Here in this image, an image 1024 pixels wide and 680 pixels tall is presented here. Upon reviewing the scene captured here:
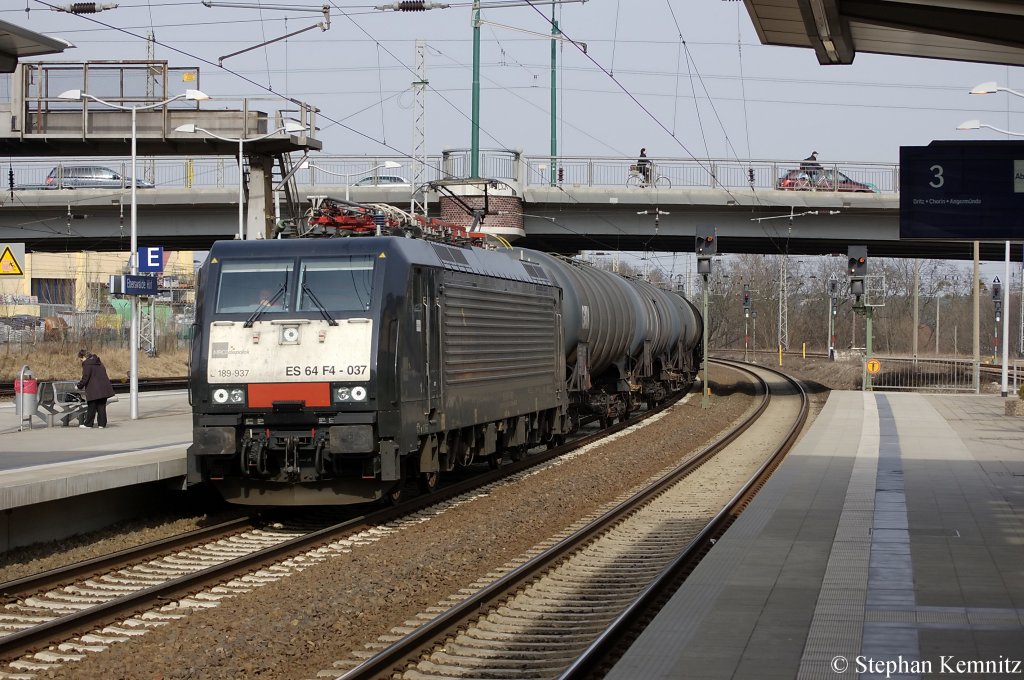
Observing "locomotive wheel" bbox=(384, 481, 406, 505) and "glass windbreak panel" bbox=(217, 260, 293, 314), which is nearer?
"glass windbreak panel" bbox=(217, 260, 293, 314)

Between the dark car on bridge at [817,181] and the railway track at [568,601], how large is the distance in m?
21.8

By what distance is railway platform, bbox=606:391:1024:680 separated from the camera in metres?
7.27

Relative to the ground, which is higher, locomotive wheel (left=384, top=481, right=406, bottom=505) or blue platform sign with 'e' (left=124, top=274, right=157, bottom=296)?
blue platform sign with 'e' (left=124, top=274, right=157, bottom=296)

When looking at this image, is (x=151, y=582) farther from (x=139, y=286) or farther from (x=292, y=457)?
(x=139, y=286)

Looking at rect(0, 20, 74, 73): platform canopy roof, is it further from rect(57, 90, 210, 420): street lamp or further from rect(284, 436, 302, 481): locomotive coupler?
rect(57, 90, 210, 420): street lamp

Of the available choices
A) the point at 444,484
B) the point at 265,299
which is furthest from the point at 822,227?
the point at 265,299

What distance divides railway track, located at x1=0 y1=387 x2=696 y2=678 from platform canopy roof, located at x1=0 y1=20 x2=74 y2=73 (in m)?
4.47

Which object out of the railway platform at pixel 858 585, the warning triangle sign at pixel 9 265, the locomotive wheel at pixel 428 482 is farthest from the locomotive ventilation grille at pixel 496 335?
the warning triangle sign at pixel 9 265

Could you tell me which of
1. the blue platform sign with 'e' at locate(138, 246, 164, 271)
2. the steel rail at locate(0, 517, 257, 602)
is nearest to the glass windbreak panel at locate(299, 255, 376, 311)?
the steel rail at locate(0, 517, 257, 602)

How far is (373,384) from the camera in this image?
1290 centimetres

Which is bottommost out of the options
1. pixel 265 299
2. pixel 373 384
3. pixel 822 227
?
pixel 373 384

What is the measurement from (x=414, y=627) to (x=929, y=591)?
4.01 m

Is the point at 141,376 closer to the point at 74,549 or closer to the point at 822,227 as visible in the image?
the point at 822,227

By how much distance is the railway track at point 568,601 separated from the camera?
8031 millimetres
